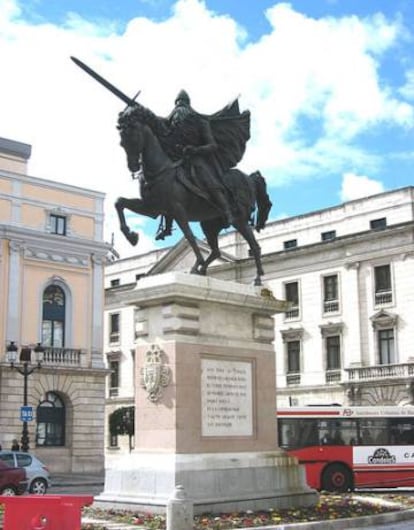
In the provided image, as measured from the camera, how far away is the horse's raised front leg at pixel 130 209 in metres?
15.5

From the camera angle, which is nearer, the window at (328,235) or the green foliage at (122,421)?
the window at (328,235)

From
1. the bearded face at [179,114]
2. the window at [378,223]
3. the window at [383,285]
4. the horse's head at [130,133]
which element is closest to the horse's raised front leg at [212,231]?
the bearded face at [179,114]

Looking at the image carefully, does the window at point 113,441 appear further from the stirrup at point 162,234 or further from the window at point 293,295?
the stirrup at point 162,234

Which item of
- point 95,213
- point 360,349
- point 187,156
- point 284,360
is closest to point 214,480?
point 187,156

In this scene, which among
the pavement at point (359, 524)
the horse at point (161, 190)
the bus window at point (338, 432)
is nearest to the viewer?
the pavement at point (359, 524)

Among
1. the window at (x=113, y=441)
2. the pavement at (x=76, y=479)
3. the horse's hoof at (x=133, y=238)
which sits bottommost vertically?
the pavement at (x=76, y=479)

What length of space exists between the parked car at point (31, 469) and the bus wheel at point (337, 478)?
8.92m

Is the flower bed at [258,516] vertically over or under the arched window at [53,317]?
under

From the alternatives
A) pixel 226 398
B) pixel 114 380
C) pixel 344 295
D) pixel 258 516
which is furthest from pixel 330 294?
pixel 258 516

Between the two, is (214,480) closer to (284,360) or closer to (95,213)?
(95,213)

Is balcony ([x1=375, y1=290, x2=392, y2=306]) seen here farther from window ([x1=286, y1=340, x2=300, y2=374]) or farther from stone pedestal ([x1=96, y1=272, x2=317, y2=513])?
stone pedestal ([x1=96, y1=272, x2=317, y2=513])

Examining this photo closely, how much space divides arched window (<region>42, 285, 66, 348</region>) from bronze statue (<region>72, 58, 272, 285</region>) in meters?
29.1

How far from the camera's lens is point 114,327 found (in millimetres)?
70438

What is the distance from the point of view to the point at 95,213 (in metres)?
47.4
